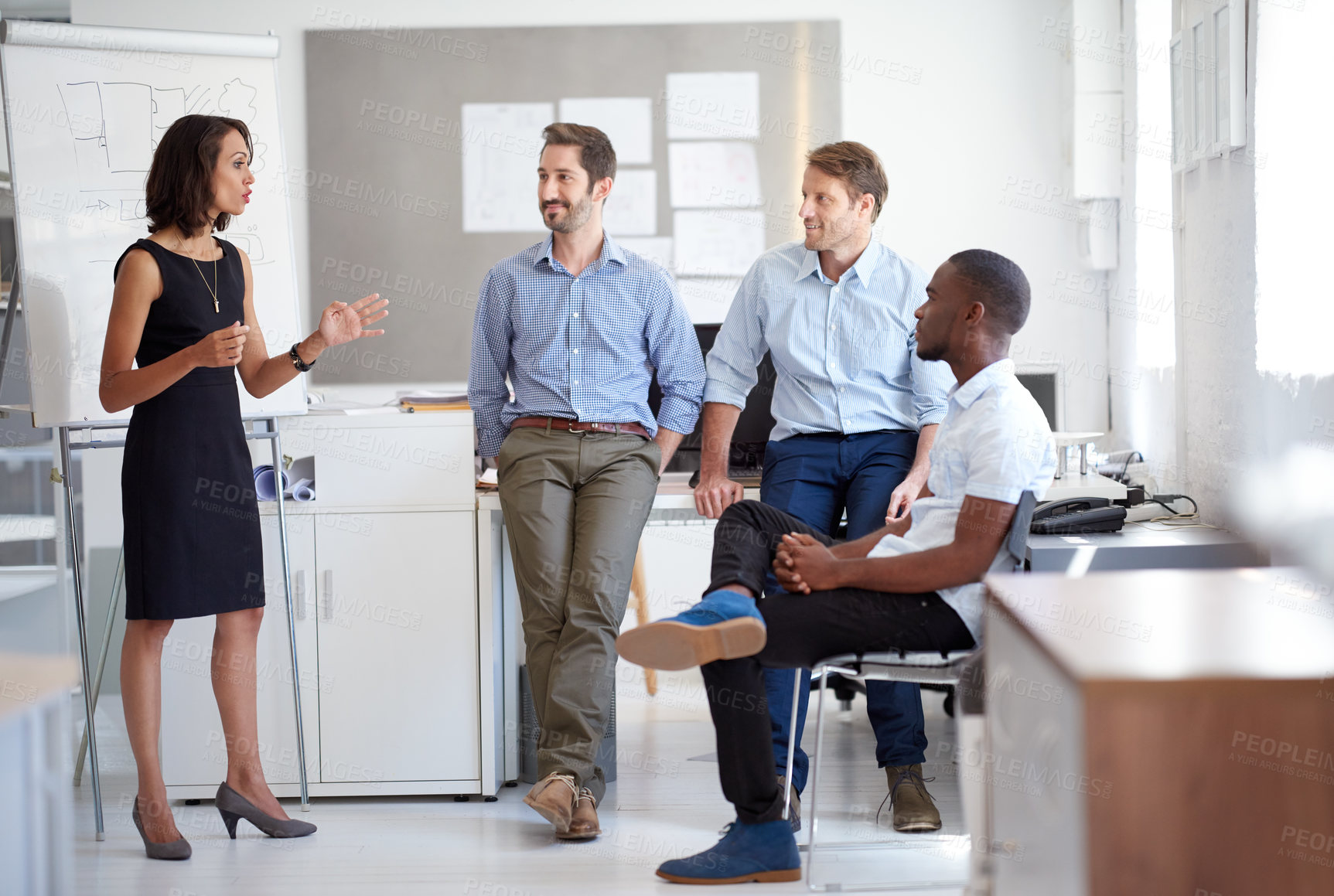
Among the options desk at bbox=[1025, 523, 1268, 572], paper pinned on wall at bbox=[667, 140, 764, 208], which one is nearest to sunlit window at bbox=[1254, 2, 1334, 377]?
desk at bbox=[1025, 523, 1268, 572]

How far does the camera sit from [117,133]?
266cm

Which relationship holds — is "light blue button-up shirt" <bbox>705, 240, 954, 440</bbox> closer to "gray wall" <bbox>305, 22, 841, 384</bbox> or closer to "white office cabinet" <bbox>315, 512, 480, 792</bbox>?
"white office cabinet" <bbox>315, 512, 480, 792</bbox>

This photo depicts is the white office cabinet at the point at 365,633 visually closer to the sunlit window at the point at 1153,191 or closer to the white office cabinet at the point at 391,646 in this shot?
the white office cabinet at the point at 391,646

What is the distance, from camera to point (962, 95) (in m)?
4.07

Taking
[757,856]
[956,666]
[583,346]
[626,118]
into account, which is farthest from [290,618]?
[626,118]

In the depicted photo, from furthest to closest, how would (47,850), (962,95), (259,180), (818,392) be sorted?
(962,95) → (259,180) → (818,392) → (47,850)

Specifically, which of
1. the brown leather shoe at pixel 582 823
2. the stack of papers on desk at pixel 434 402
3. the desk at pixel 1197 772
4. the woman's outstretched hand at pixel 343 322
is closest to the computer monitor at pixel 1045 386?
the stack of papers on desk at pixel 434 402

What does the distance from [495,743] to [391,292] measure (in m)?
2.02

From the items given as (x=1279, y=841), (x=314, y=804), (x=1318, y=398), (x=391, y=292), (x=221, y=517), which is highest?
(x=391, y=292)

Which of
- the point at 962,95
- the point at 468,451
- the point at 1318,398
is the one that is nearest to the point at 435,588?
the point at 468,451

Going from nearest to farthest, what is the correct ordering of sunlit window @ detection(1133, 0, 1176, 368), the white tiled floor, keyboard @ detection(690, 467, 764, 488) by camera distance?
the white tiled floor, keyboard @ detection(690, 467, 764, 488), sunlit window @ detection(1133, 0, 1176, 368)

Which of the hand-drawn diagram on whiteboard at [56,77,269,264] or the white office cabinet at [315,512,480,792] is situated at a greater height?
the hand-drawn diagram on whiteboard at [56,77,269,264]

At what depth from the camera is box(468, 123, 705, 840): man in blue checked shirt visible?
8.20ft

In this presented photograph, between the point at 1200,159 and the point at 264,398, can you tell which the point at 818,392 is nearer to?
the point at 1200,159
